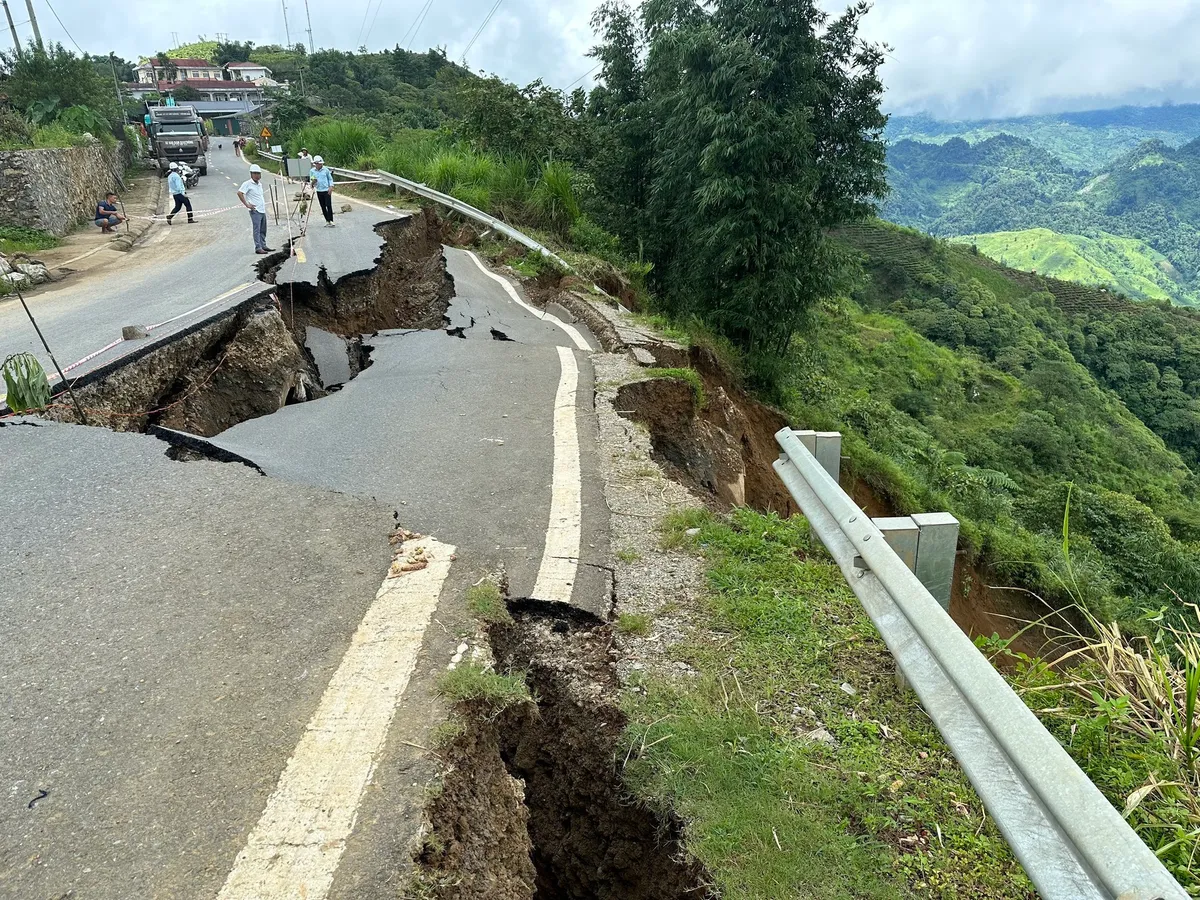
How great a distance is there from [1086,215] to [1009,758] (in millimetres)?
185563

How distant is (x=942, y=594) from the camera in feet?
10.1

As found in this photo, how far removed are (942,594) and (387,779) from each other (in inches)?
87.8

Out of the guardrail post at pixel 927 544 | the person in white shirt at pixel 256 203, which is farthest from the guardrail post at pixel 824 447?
the person in white shirt at pixel 256 203

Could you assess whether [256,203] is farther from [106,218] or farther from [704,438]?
[704,438]

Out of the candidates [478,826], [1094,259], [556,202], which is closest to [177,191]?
[556,202]

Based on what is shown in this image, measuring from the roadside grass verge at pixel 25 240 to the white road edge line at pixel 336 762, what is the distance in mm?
16245

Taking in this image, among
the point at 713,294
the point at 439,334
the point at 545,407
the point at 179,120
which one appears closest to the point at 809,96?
the point at 713,294

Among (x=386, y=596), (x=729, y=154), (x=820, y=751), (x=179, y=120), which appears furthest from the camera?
(x=179, y=120)

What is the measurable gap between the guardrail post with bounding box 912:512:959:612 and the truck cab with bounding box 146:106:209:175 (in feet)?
111

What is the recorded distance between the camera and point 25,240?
15625mm

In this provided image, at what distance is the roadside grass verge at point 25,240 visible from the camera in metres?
15.0

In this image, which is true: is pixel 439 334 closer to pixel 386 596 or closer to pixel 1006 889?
pixel 386 596

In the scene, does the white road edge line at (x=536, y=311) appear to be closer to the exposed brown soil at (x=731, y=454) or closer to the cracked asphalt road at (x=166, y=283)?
the exposed brown soil at (x=731, y=454)

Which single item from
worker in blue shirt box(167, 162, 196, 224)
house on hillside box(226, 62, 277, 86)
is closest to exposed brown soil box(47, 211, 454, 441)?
worker in blue shirt box(167, 162, 196, 224)
